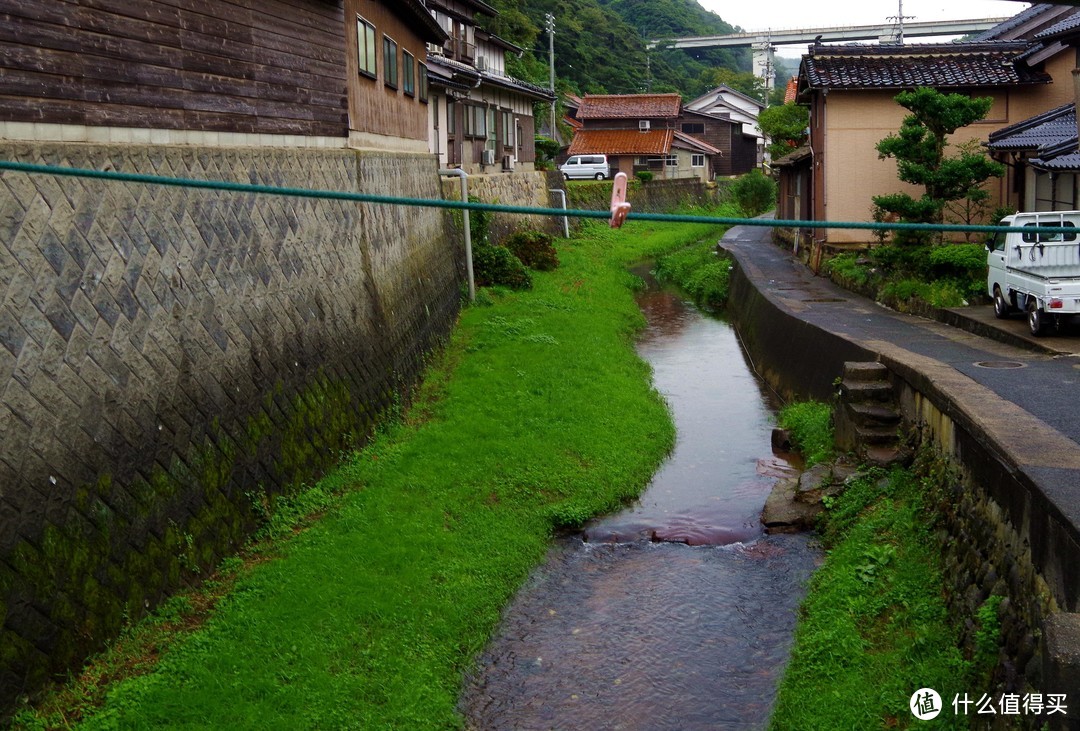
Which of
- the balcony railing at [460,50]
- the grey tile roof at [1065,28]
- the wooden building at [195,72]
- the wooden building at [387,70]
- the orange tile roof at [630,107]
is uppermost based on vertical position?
the orange tile roof at [630,107]

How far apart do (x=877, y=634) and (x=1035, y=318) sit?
9257 millimetres

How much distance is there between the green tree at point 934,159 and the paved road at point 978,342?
2.43 metres

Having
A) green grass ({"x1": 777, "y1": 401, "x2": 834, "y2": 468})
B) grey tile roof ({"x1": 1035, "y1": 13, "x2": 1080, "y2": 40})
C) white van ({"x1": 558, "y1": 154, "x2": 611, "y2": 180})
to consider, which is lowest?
green grass ({"x1": 777, "y1": 401, "x2": 834, "y2": 468})

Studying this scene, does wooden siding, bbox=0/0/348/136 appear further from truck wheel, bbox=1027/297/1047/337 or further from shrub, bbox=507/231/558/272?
shrub, bbox=507/231/558/272

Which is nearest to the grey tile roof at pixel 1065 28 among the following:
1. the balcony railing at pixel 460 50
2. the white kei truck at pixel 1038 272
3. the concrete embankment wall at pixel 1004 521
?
the white kei truck at pixel 1038 272

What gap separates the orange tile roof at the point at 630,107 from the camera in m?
61.1

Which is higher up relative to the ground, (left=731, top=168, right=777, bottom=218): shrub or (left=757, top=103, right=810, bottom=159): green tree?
(left=757, top=103, right=810, bottom=159): green tree

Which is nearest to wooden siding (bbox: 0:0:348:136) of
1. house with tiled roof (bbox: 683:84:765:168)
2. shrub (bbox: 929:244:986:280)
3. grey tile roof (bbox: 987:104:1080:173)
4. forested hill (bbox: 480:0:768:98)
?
grey tile roof (bbox: 987:104:1080:173)

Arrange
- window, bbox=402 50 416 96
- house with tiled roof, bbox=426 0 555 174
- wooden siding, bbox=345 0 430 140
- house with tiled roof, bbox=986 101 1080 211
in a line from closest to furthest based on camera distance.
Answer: wooden siding, bbox=345 0 430 140
house with tiled roof, bbox=986 101 1080 211
window, bbox=402 50 416 96
house with tiled roof, bbox=426 0 555 174

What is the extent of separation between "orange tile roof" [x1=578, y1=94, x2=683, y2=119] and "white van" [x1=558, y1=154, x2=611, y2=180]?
149 inches

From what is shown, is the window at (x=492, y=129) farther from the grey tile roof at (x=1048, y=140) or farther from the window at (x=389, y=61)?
the grey tile roof at (x=1048, y=140)

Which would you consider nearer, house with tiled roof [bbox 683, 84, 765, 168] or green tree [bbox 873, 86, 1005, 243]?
green tree [bbox 873, 86, 1005, 243]

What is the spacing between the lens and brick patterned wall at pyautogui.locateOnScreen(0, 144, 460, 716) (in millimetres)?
7238

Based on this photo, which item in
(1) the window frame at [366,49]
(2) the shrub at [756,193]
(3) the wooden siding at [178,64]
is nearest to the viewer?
(3) the wooden siding at [178,64]
